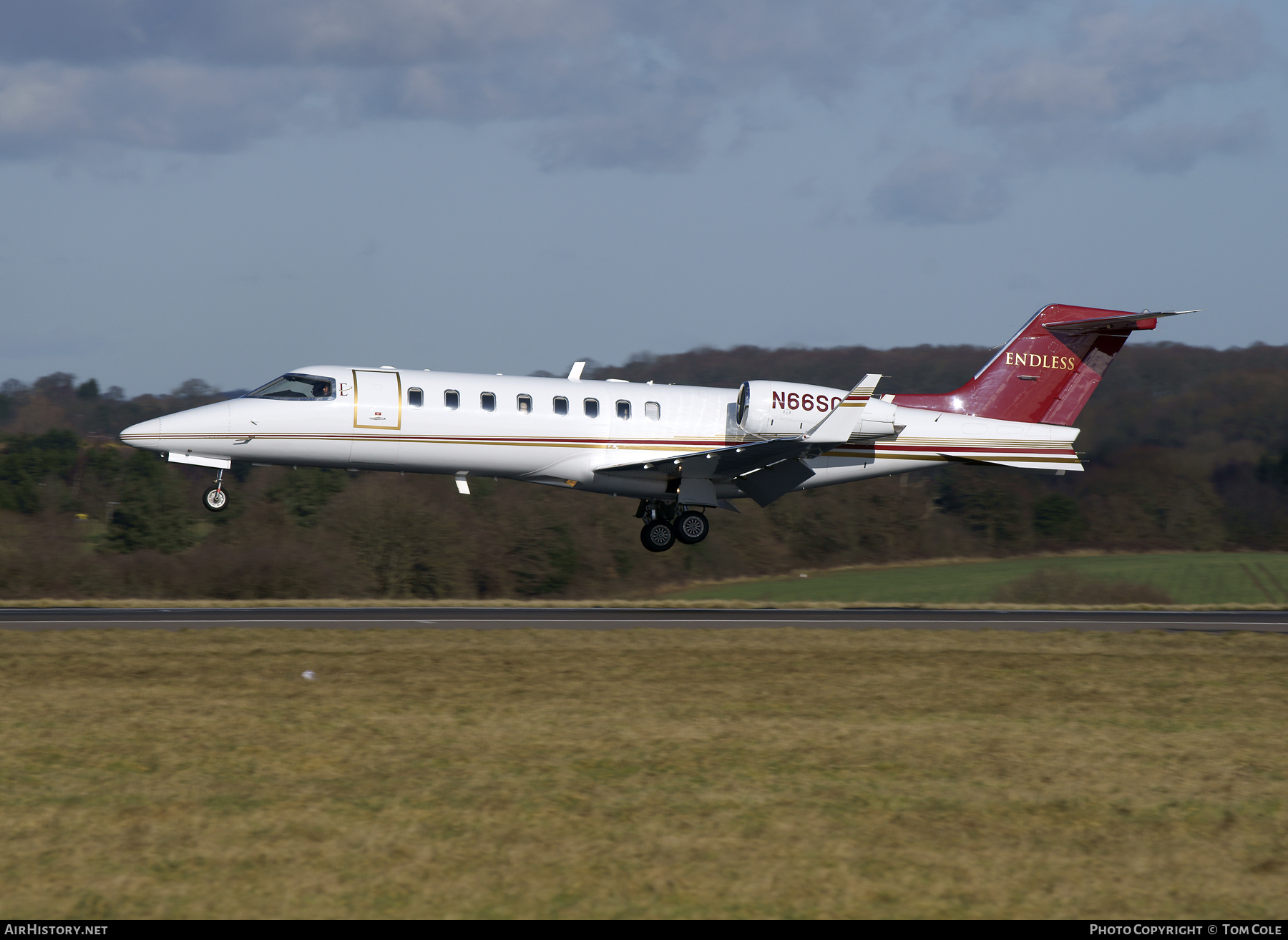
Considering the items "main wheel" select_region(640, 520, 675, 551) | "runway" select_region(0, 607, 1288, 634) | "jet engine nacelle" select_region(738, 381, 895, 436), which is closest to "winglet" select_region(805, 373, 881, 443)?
"jet engine nacelle" select_region(738, 381, 895, 436)

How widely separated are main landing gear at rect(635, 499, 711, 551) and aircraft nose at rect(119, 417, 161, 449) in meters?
9.80

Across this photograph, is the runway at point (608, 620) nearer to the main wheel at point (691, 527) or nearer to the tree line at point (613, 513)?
the main wheel at point (691, 527)

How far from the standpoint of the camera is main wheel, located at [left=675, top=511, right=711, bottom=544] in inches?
1021

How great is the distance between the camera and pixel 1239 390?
139ft

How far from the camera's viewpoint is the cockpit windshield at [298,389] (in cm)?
2316

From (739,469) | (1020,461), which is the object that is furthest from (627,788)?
(1020,461)

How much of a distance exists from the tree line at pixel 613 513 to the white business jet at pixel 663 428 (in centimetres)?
800

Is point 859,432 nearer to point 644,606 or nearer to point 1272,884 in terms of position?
point 644,606

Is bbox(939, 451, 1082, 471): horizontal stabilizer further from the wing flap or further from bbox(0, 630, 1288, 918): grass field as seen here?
bbox(0, 630, 1288, 918): grass field

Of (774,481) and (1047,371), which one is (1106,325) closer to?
(1047,371)

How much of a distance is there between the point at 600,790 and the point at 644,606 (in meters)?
16.5

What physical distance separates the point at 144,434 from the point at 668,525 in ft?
35.3
